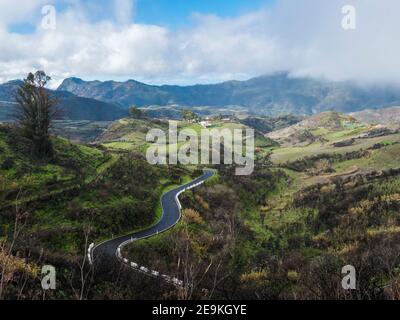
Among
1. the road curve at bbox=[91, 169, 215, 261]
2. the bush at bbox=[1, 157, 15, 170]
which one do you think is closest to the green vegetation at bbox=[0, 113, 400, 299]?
the bush at bbox=[1, 157, 15, 170]

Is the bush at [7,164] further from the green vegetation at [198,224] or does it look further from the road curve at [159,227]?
the road curve at [159,227]

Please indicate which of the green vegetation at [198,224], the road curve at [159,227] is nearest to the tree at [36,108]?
the green vegetation at [198,224]

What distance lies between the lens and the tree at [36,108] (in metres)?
51.9

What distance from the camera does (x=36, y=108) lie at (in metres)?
52.1

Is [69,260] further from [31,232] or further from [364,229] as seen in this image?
[364,229]

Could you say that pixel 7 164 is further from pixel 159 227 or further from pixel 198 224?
pixel 198 224

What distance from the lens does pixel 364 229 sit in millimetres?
47812

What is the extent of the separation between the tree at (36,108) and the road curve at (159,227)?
18843 mm

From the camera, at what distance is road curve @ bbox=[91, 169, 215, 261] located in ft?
113

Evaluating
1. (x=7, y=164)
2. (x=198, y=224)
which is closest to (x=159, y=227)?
(x=198, y=224)

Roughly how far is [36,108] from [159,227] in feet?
74.7

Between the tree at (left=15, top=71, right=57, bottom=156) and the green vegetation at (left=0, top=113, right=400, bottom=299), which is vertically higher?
the tree at (left=15, top=71, right=57, bottom=156)

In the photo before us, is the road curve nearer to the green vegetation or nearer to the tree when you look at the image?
the green vegetation

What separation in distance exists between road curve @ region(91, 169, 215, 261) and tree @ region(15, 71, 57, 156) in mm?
18843
